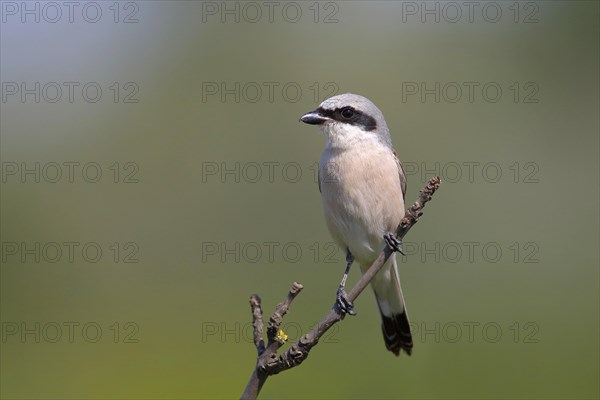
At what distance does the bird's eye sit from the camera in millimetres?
3391

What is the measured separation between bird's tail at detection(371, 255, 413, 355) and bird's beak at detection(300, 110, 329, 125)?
2.74 ft

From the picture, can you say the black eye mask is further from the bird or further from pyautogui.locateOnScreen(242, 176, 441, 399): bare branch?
pyautogui.locateOnScreen(242, 176, 441, 399): bare branch

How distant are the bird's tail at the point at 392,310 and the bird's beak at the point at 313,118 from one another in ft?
2.74

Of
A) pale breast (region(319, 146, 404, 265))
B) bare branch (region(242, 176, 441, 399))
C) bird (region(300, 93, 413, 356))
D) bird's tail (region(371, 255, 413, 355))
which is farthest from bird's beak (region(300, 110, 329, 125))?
bare branch (region(242, 176, 441, 399))

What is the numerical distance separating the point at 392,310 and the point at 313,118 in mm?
Result: 1211

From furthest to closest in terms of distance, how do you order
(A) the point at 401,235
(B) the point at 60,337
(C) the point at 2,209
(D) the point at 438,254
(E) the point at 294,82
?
(E) the point at 294,82 → (C) the point at 2,209 → (D) the point at 438,254 → (B) the point at 60,337 → (A) the point at 401,235

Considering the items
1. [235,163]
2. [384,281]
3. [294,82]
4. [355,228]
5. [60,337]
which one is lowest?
[60,337]

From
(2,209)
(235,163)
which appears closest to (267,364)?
(235,163)

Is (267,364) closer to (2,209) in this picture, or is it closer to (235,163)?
(235,163)

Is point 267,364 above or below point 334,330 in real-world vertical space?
above

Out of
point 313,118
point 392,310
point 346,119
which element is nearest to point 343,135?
point 346,119

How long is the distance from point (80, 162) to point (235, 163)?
Answer: 3.87 ft

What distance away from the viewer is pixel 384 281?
13.0 ft

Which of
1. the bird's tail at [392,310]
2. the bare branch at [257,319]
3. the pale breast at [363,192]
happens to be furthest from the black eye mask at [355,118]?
the bare branch at [257,319]
